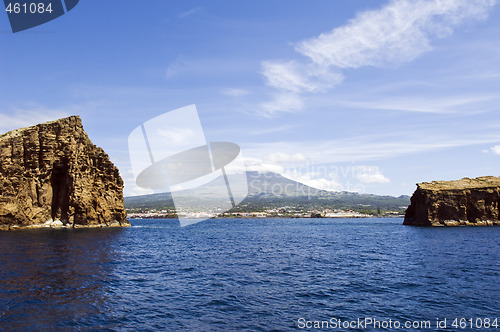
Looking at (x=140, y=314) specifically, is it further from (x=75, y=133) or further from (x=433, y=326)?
(x=75, y=133)

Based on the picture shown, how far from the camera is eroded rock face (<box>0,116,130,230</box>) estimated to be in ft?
279

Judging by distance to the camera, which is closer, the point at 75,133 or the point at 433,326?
the point at 433,326

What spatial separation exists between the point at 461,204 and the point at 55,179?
451 ft

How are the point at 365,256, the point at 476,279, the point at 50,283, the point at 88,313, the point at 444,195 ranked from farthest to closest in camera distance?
1. the point at 444,195
2. the point at 365,256
3. the point at 476,279
4. the point at 50,283
5. the point at 88,313

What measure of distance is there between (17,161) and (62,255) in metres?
63.0

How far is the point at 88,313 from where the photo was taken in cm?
1889

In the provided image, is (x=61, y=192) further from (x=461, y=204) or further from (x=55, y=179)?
(x=461, y=204)

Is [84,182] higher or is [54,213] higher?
[84,182]

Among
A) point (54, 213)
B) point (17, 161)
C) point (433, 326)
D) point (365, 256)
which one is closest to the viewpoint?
point (433, 326)

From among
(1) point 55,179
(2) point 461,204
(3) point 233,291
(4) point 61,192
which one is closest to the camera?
(3) point 233,291

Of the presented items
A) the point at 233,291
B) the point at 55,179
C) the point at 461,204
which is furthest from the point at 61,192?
the point at 461,204

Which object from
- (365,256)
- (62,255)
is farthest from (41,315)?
(365,256)

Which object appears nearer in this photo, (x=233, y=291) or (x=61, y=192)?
(x=233, y=291)

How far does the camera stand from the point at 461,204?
358 ft
